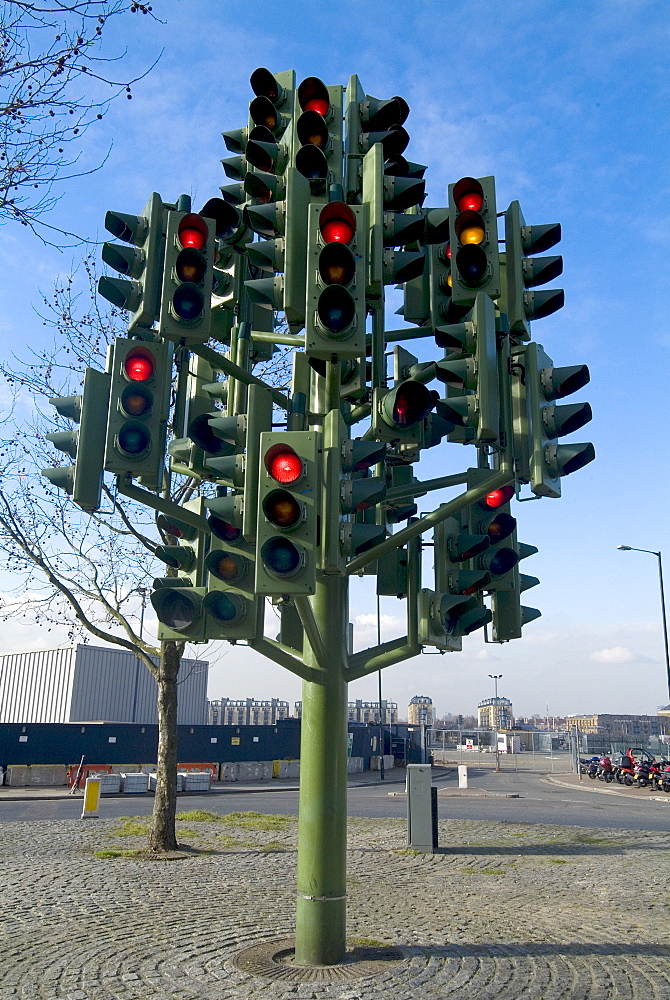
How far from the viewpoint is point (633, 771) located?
32.2 meters

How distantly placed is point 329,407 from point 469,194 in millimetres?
2157

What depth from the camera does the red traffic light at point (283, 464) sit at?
516 centimetres

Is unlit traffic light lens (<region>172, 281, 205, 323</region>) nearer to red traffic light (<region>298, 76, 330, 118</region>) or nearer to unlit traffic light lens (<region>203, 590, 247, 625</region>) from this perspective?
unlit traffic light lens (<region>203, 590, 247, 625</region>)

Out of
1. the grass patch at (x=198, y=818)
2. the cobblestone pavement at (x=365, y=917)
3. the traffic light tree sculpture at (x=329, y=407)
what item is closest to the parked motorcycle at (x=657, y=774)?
the cobblestone pavement at (x=365, y=917)

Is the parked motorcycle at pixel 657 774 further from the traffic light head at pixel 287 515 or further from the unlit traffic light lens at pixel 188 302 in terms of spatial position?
the unlit traffic light lens at pixel 188 302

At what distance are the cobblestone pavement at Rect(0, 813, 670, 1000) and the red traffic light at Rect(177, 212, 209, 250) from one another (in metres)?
5.69

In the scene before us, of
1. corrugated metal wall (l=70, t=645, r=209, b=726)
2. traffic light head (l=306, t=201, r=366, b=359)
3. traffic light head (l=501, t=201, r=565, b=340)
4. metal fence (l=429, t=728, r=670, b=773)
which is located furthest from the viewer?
corrugated metal wall (l=70, t=645, r=209, b=726)

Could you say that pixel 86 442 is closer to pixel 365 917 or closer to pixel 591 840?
pixel 365 917

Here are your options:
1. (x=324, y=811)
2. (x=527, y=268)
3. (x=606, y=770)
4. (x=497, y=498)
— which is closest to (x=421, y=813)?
(x=324, y=811)

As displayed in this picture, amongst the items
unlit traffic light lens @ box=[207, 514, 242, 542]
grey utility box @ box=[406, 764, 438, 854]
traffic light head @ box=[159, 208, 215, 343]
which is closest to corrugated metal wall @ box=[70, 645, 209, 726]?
grey utility box @ box=[406, 764, 438, 854]

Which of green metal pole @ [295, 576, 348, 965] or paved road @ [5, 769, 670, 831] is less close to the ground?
green metal pole @ [295, 576, 348, 965]

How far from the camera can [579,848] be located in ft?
49.5

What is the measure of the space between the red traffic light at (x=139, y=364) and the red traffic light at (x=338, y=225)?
1.56 m

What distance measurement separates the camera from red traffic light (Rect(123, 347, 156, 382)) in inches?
237
